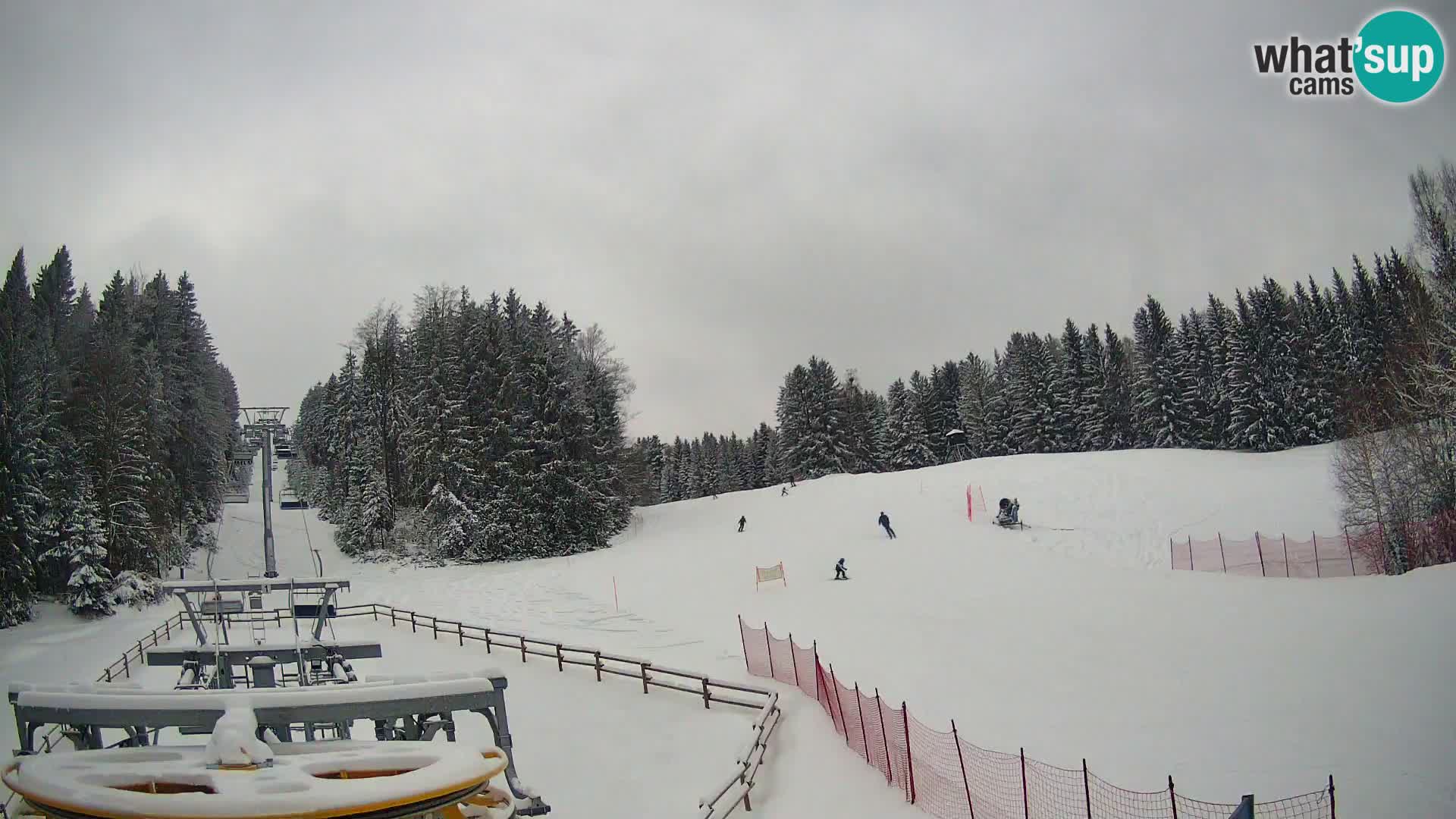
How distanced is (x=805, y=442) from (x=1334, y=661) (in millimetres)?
59484

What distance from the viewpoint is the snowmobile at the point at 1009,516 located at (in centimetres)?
3525

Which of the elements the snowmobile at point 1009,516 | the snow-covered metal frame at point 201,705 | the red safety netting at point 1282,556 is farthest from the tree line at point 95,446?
the red safety netting at point 1282,556

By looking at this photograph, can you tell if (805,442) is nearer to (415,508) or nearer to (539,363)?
(539,363)

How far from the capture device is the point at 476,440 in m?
44.3

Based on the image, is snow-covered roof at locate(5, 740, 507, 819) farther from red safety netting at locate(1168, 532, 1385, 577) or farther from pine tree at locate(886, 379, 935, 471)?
pine tree at locate(886, 379, 935, 471)

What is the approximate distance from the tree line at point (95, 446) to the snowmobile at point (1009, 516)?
3421 centimetres

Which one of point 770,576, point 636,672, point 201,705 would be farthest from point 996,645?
point 201,705

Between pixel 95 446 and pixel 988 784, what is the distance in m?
37.9

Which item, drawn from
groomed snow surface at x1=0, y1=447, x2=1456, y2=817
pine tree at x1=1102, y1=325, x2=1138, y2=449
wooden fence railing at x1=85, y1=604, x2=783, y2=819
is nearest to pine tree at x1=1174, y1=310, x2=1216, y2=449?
pine tree at x1=1102, y1=325, x2=1138, y2=449

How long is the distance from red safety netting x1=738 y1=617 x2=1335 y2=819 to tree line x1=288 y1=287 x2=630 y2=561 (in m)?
33.2

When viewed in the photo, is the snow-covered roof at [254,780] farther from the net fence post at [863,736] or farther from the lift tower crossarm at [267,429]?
the lift tower crossarm at [267,429]

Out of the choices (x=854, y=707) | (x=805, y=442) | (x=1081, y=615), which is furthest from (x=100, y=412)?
(x=805, y=442)

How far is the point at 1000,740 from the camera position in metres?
12.1

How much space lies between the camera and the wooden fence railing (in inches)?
397
